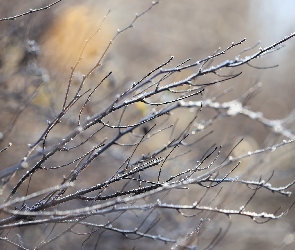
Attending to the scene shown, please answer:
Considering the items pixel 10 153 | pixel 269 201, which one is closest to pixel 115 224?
pixel 10 153

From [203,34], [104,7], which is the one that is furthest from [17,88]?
[203,34]

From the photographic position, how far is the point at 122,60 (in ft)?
26.5

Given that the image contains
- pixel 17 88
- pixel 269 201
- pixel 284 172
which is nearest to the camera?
pixel 17 88

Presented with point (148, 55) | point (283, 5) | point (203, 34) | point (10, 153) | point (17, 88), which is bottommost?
point (10, 153)

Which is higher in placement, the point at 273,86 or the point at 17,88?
the point at 273,86

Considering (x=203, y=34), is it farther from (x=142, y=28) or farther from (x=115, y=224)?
(x=115, y=224)

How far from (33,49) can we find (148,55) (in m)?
4.71

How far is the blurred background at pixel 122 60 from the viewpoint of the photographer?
4.99 m

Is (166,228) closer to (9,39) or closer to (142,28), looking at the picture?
(9,39)

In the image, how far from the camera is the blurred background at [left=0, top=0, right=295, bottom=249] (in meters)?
4.99

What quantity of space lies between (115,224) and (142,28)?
16.0 ft

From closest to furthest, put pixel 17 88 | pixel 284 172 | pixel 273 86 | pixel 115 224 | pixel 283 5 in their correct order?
pixel 17 88
pixel 115 224
pixel 284 172
pixel 273 86
pixel 283 5

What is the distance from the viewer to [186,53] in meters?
11.7

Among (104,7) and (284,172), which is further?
Answer: (284,172)
